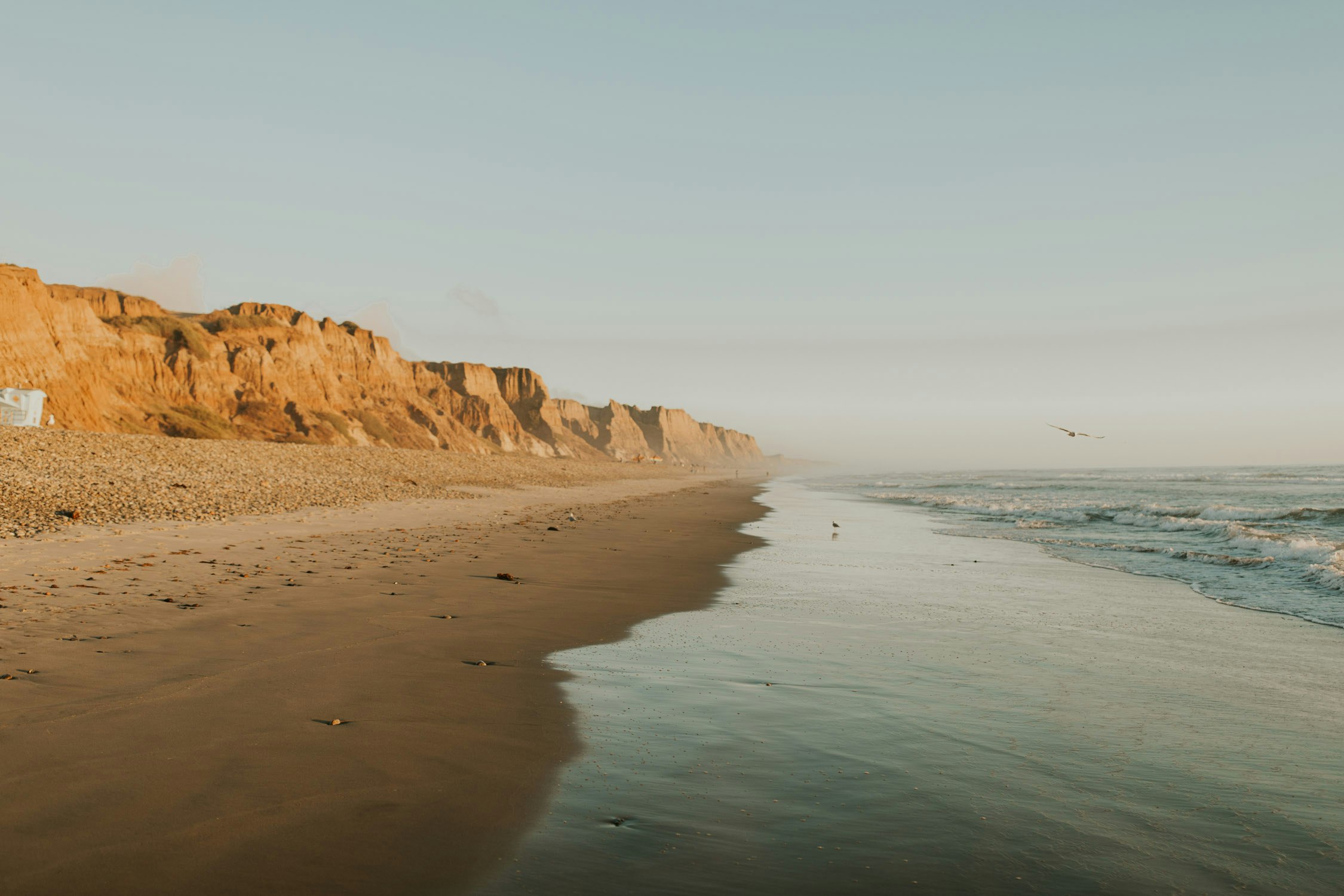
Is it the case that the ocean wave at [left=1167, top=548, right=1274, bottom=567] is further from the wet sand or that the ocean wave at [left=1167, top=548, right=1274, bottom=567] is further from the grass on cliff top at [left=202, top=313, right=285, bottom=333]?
the grass on cliff top at [left=202, top=313, right=285, bottom=333]

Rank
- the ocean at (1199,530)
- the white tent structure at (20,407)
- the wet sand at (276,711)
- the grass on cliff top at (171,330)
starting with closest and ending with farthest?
the wet sand at (276,711) → the ocean at (1199,530) → the white tent structure at (20,407) → the grass on cliff top at (171,330)

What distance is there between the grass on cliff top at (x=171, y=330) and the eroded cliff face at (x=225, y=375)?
0.48 ft

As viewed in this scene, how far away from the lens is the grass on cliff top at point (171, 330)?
66.0 metres

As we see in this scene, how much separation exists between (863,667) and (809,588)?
5.51 m

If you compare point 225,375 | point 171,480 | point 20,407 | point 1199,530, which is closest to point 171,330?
point 225,375

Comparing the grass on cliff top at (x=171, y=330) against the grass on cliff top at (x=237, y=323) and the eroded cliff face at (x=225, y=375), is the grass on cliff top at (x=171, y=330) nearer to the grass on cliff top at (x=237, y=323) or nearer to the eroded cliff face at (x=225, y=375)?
the eroded cliff face at (x=225, y=375)

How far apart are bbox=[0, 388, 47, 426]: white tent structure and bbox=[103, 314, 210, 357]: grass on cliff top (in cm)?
3212

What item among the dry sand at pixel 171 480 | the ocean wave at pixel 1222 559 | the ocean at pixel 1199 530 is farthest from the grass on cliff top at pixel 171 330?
the ocean wave at pixel 1222 559

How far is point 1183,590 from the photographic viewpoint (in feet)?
46.8

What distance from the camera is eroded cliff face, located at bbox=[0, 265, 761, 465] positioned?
4775cm

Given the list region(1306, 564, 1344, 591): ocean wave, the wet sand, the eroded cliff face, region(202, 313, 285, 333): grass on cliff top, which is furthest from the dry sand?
region(202, 313, 285, 333): grass on cliff top

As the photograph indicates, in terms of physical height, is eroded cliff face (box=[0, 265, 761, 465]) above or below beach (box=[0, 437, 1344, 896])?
above

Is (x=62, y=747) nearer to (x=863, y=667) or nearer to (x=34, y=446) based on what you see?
(x=863, y=667)

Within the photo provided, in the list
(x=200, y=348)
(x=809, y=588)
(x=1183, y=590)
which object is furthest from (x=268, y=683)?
(x=200, y=348)
